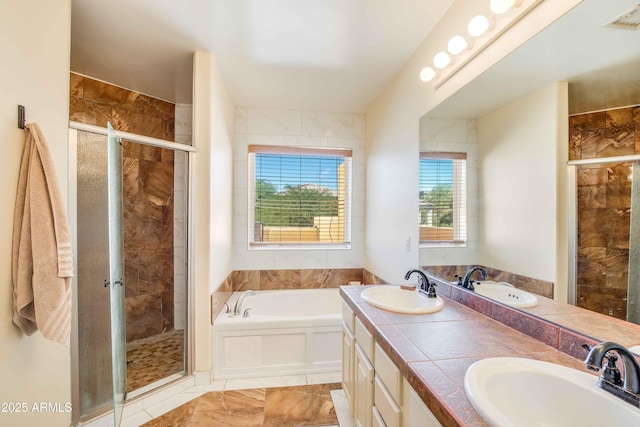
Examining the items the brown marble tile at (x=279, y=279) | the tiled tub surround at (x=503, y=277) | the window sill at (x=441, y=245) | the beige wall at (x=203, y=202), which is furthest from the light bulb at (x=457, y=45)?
the brown marble tile at (x=279, y=279)

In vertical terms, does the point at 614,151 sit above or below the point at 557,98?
below

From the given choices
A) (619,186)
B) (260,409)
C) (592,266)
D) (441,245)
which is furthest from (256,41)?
(260,409)

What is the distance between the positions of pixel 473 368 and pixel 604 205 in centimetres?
69

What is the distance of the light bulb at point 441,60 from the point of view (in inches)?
64.5

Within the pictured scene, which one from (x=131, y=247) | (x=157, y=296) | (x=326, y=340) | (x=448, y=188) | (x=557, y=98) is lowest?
(x=326, y=340)

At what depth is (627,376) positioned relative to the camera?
2.23 ft

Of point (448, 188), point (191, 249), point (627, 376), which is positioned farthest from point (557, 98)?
point (191, 249)

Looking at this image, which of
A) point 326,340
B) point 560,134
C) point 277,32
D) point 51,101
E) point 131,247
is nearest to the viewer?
point 560,134

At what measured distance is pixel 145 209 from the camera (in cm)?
276

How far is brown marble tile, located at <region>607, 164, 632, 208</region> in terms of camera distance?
83 cm

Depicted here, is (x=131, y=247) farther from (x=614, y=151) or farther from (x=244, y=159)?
(x=614, y=151)

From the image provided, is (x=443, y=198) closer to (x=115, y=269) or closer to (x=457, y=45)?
(x=457, y=45)

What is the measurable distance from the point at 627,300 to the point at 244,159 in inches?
120

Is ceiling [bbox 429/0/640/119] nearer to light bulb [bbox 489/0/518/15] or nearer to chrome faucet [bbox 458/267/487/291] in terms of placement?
light bulb [bbox 489/0/518/15]
